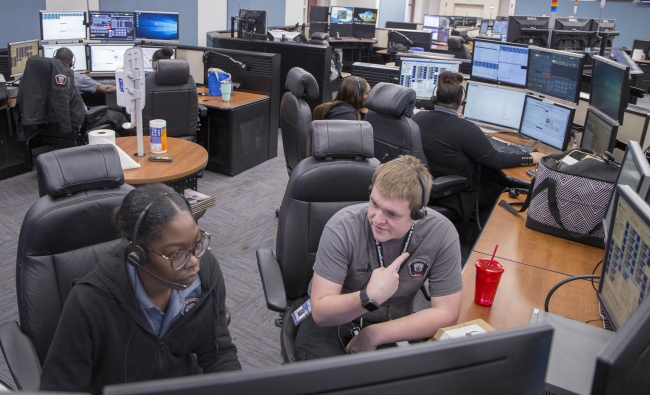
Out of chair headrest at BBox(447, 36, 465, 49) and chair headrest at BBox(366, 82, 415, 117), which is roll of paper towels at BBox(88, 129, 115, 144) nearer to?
chair headrest at BBox(366, 82, 415, 117)

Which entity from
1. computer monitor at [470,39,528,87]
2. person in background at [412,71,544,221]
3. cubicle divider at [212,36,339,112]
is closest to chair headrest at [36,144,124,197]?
person in background at [412,71,544,221]

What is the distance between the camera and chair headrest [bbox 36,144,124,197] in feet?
4.87

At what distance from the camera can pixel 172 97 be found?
3910mm

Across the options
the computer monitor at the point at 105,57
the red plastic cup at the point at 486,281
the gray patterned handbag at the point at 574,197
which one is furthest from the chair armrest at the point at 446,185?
the computer monitor at the point at 105,57

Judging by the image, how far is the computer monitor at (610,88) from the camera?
2.37 metres

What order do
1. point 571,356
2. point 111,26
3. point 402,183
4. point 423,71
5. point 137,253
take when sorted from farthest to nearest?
point 111,26 < point 423,71 < point 402,183 < point 137,253 < point 571,356

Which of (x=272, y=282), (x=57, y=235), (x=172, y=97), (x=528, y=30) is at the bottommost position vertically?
(x=272, y=282)

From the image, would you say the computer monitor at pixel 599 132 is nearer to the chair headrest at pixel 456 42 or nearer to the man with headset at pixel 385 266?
the man with headset at pixel 385 266

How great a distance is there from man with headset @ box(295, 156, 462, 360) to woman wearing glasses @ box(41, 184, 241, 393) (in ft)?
1.23

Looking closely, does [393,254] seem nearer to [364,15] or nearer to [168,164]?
[168,164]

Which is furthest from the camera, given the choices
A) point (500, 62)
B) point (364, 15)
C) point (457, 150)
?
point (364, 15)

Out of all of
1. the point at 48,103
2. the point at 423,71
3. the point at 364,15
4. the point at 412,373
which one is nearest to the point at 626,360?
the point at 412,373

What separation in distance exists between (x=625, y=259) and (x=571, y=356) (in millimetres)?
348

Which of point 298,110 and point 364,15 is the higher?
point 364,15
